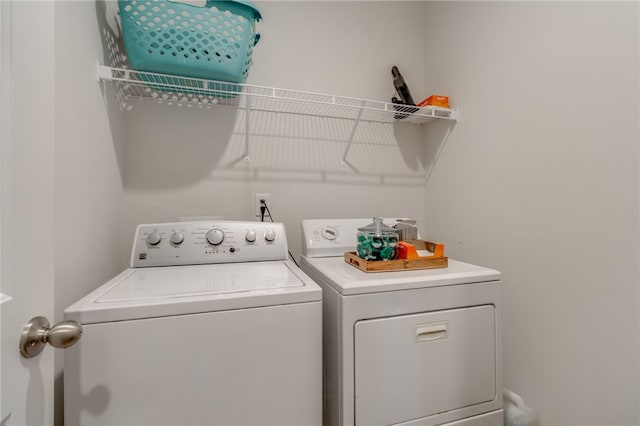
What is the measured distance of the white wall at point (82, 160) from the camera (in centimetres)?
80

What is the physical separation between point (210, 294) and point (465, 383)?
0.88 meters

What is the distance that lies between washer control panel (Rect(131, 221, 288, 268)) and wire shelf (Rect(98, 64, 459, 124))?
0.58 metres

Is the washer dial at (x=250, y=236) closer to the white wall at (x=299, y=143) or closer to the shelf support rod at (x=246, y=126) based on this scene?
the white wall at (x=299, y=143)

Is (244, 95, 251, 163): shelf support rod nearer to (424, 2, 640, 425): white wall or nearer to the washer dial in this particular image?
the washer dial

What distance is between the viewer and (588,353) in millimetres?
1009

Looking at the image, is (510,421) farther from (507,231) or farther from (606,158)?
(606,158)

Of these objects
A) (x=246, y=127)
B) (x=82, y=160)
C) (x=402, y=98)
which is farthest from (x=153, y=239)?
(x=402, y=98)

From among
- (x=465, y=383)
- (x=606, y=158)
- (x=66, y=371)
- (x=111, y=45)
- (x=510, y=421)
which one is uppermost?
(x=111, y=45)

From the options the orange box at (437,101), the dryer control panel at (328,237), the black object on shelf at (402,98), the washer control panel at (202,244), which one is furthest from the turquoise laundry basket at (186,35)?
the orange box at (437,101)

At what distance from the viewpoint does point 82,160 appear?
3.05 feet

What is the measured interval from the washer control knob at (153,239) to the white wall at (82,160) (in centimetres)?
17

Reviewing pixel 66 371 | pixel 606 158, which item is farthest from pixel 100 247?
pixel 606 158

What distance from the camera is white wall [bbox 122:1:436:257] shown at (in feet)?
4.66

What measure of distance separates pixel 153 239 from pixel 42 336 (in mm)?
642
